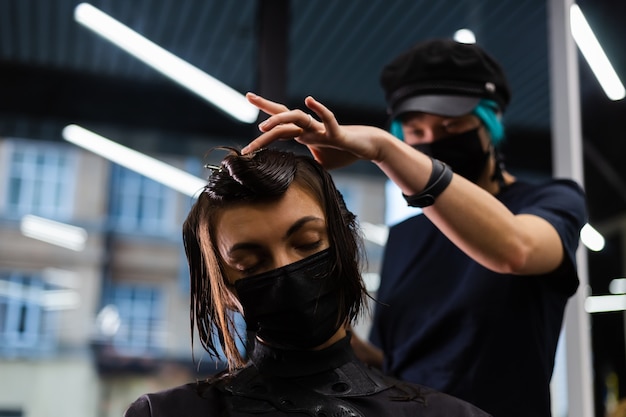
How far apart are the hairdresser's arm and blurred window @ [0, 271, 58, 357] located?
6780 millimetres

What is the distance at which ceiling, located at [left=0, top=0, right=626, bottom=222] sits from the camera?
291cm

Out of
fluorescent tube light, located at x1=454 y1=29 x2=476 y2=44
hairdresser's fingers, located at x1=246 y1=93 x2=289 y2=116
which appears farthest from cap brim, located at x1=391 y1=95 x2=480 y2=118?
fluorescent tube light, located at x1=454 y1=29 x2=476 y2=44

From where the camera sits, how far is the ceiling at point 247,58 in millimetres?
2910

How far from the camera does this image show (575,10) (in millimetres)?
2436

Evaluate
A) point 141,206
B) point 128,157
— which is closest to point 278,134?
point 128,157

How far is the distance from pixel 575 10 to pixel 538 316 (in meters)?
1.33

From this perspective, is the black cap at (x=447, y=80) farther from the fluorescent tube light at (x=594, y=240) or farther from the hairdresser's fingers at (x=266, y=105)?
the fluorescent tube light at (x=594, y=240)

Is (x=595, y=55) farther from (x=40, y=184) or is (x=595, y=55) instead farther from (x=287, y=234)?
(x=40, y=184)

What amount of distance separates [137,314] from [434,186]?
7191 millimetres

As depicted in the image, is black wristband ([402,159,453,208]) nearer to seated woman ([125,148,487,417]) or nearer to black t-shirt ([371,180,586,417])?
seated woman ([125,148,487,417])

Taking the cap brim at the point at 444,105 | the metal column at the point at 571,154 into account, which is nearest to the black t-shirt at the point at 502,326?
the cap brim at the point at 444,105

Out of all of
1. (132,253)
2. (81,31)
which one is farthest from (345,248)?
(132,253)

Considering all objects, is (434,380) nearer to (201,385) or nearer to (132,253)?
(201,385)

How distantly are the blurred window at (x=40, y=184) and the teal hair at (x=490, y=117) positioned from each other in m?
6.79
